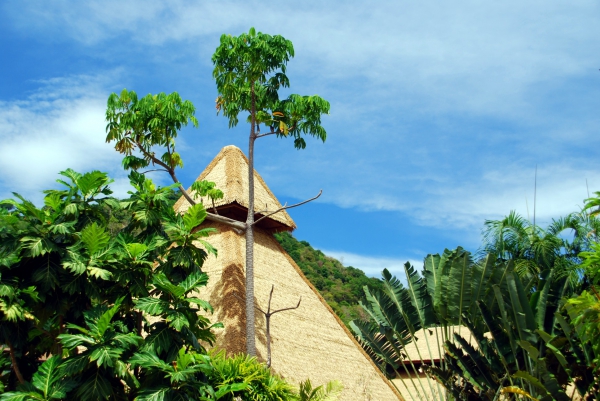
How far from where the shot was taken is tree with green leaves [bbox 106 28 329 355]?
42.3ft

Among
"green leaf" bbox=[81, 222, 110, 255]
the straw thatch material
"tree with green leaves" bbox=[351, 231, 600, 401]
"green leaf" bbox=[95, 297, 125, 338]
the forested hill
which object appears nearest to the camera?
"green leaf" bbox=[95, 297, 125, 338]

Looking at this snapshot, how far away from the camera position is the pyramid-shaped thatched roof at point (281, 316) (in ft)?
40.8

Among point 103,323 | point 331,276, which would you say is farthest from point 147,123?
point 331,276

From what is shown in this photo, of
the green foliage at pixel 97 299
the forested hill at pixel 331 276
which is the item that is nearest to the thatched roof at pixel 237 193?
the green foliage at pixel 97 299

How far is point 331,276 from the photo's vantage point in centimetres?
3906

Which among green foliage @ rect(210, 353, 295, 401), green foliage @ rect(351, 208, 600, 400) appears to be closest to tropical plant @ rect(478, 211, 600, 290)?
green foliage @ rect(351, 208, 600, 400)

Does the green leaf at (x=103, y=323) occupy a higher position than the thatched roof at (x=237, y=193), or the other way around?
the thatched roof at (x=237, y=193)

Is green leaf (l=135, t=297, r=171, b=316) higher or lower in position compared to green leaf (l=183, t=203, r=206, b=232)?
lower

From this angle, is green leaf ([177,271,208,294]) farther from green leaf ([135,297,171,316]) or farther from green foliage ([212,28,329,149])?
green foliage ([212,28,329,149])

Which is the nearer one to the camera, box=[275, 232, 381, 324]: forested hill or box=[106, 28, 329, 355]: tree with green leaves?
box=[106, 28, 329, 355]: tree with green leaves

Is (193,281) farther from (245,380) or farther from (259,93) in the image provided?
(259,93)

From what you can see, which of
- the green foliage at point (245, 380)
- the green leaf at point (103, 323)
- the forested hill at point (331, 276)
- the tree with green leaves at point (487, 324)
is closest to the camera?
the green leaf at point (103, 323)

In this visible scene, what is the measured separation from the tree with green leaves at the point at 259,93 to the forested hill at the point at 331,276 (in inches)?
691

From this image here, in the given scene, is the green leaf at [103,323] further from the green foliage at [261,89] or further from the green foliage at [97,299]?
the green foliage at [261,89]
